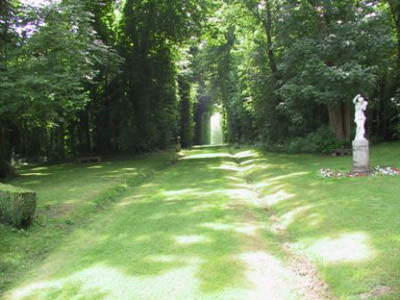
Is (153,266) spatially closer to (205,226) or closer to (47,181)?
(205,226)

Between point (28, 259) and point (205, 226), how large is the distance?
292 cm

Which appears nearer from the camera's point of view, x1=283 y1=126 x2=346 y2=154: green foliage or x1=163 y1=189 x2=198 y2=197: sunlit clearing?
x1=163 y1=189 x2=198 y2=197: sunlit clearing

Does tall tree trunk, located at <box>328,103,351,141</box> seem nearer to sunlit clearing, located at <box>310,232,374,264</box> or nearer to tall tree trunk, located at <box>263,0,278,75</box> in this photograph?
tall tree trunk, located at <box>263,0,278,75</box>

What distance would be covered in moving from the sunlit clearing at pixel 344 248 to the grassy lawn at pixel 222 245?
0.01 meters

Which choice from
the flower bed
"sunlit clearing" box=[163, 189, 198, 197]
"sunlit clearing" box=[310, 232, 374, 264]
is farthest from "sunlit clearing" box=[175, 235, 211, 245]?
the flower bed

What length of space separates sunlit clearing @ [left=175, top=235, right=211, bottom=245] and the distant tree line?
7105mm

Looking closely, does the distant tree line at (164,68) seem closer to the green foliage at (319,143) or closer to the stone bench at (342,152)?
the green foliage at (319,143)

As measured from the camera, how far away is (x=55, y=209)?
8.62m

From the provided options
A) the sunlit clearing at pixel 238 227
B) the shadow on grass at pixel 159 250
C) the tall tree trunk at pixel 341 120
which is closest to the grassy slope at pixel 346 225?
the sunlit clearing at pixel 238 227

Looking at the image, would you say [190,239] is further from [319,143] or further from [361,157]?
[319,143]

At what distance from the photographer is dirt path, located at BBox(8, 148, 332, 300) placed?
4.41 metres

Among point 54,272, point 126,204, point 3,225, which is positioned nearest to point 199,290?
point 54,272

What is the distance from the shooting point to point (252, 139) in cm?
3556

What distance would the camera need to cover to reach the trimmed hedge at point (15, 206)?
6746 millimetres
